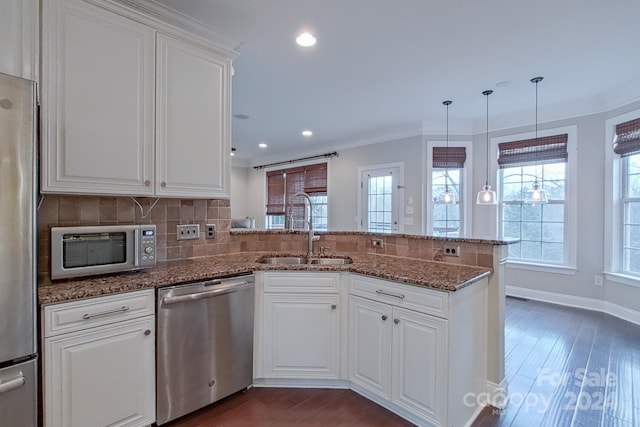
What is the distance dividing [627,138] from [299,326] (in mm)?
4325

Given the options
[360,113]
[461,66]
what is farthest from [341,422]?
[360,113]

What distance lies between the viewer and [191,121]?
2188 millimetres

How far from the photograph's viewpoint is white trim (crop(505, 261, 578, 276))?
429cm

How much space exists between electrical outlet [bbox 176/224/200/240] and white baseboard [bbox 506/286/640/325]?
15.2ft

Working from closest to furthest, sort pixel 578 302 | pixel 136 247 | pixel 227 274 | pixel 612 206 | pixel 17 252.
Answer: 1. pixel 17 252
2. pixel 136 247
3. pixel 227 274
4. pixel 612 206
5. pixel 578 302

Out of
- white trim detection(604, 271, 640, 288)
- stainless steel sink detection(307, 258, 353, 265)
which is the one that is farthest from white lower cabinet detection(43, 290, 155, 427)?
white trim detection(604, 271, 640, 288)

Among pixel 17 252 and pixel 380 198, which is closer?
pixel 17 252

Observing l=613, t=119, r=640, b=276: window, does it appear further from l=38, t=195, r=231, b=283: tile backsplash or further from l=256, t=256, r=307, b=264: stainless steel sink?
l=38, t=195, r=231, b=283: tile backsplash

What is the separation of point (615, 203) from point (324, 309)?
4026 millimetres

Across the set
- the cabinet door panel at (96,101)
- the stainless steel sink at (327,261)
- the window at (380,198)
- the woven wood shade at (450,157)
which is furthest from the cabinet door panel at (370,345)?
the woven wood shade at (450,157)

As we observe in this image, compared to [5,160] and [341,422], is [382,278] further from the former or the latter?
[5,160]

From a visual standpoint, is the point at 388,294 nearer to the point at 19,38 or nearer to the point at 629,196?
the point at 19,38

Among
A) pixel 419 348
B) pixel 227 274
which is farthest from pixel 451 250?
pixel 227 274

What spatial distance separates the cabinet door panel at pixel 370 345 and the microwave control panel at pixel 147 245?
1327mm
